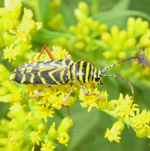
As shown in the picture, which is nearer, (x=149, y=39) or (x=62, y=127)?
(x=62, y=127)

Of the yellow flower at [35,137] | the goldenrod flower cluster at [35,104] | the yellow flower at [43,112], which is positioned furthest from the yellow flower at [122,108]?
the yellow flower at [35,137]

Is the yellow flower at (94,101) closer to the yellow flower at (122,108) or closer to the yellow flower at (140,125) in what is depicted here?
the yellow flower at (122,108)

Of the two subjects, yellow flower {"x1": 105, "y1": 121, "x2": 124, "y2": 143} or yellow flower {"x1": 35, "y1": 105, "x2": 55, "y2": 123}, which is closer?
yellow flower {"x1": 105, "y1": 121, "x2": 124, "y2": 143}

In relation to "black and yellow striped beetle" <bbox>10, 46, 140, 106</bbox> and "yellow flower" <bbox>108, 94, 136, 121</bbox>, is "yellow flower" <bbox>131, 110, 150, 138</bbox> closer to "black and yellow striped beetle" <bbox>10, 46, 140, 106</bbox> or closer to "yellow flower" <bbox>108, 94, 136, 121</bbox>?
"yellow flower" <bbox>108, 94, 136, 121</bbox>

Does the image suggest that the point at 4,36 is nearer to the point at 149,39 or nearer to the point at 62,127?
the point at 62,127

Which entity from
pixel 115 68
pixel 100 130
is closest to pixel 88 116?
pixel 100 130

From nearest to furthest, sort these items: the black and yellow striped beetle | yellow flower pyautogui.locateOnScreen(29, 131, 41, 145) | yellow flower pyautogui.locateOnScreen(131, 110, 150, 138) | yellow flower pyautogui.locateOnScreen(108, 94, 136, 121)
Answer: yellow flower pyautogui.locateOnScreen(131, 110, 150, 138)
yellow flower pyautogui.locateOnScreen(108, 94, 136, 121)
yellow flower pyautogui.locateOnScreen(29, 131, 41, 145)
the black and yellow striped beetle

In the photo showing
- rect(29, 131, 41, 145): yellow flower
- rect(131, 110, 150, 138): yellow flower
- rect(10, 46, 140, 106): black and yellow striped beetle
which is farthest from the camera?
rect(10, 46, 140, 106): black and yellow striped beetle

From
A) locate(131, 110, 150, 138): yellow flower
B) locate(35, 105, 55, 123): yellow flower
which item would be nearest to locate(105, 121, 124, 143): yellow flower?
locate(131, 110, 150, 138): yellow flower

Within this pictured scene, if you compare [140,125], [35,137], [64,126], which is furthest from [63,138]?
[140,125]

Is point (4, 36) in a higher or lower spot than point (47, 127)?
higher

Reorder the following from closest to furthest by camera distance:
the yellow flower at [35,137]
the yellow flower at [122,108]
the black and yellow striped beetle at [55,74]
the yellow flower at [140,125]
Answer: the yellow flower at [140,125] < the yellow flower at [122,108] < the yellow flower at [35,137] < the black and yellow striped beetle at [55,74]
